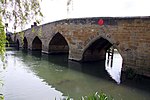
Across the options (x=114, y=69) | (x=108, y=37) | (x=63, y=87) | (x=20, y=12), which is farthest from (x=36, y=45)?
(x=20, y=12)

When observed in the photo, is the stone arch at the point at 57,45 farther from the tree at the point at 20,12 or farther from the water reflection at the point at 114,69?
the tree at the point at 20,12

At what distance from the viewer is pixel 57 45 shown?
2108cm

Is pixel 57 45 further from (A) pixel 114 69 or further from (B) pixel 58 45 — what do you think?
(A) pixel 114 69

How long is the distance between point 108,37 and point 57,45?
375 inches

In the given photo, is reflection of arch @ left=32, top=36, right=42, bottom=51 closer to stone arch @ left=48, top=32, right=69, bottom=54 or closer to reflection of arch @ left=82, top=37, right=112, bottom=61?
stone arch @ left=48, top=32, right=69, bottom=54

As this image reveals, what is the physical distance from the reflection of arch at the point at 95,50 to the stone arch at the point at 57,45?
15.8 ft

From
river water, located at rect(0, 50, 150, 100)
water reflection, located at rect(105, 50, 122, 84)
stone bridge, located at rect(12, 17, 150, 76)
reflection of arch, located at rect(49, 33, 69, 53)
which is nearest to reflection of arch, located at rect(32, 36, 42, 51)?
reflection of arch, located at rect(49, 33, 69, 53)

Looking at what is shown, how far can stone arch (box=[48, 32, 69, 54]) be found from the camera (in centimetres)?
1979

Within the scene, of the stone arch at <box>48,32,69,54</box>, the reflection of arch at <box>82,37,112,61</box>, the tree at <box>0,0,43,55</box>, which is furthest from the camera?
the stone arch at <box>48,32,69,54</box>

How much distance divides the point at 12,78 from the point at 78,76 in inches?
125

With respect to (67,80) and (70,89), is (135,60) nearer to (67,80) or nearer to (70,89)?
(67,80)

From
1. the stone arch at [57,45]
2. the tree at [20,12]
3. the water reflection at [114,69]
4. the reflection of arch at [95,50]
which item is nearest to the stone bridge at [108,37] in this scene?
the reflection of arch at [95,50]

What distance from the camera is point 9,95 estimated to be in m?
6.75

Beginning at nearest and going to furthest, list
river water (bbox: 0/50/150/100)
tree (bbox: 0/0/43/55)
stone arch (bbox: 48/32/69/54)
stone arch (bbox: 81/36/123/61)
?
1. tree (bbox: 0/0/43/55)
2. river water (bbox: 0/50/150/100)
3. stone arch (bbox: 81/36/123/61)
4. stone arch (bbox: 48/32/69/54)
